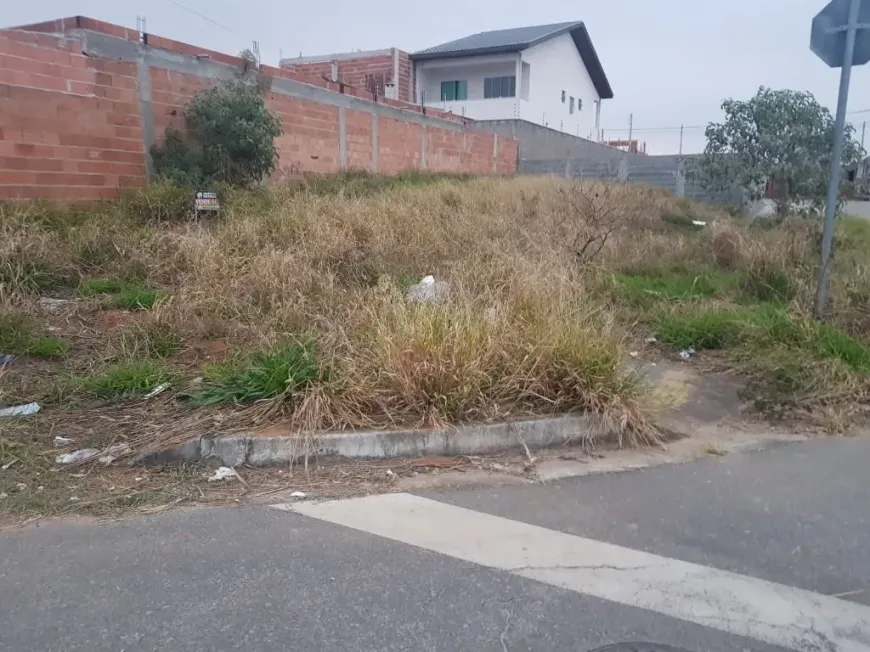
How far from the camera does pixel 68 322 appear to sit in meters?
5.54

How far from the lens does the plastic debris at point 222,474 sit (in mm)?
3609

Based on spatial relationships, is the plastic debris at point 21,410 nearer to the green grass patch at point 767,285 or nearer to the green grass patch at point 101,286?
the green grass patch at point 101,286

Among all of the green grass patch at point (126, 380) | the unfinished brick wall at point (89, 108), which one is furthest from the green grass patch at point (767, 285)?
the unfinished brick wall at point (89, 108)

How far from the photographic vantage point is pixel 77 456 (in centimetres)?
371

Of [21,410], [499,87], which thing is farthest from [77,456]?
[499,87]

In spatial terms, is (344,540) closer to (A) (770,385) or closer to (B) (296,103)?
(A) (770,385)

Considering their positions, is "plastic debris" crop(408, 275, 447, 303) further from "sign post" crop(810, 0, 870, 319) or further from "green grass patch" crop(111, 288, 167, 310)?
"sign post" crop(810, 0, 870, 319)

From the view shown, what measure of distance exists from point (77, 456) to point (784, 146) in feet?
39.1

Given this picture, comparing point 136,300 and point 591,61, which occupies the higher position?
point 591,61

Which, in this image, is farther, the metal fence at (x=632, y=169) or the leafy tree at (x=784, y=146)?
the metal fence at (x=632, y=169)

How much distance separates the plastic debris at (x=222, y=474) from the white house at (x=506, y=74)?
2677 cm

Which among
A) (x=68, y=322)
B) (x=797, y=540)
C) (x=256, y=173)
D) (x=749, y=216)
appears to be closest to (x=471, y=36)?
(x=749, y=216)

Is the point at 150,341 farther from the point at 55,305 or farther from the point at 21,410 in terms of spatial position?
the point at 55,305

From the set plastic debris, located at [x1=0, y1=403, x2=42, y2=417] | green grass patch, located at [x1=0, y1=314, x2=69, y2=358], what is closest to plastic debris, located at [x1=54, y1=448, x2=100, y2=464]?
plastic debris, located at [x1=0, y1=403, x2=42, y2=417]
